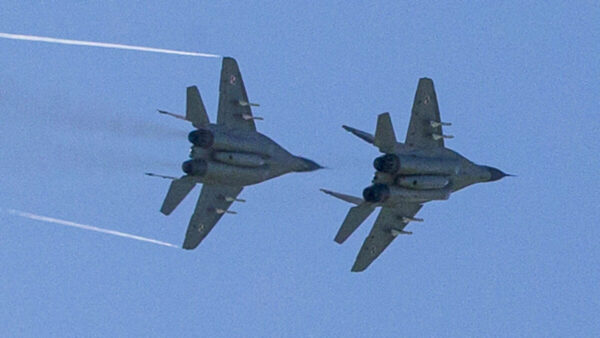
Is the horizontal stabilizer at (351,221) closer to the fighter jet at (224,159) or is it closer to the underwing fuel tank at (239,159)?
the fighter jet at (224,159)

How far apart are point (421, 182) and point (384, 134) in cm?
171

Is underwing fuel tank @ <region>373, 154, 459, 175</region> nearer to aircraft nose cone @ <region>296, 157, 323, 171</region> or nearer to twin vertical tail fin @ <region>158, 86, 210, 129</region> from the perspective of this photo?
aircraft nose cone @ <region>296, 157, 323, 171</region>

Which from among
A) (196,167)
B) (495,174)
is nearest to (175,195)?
(196,167)

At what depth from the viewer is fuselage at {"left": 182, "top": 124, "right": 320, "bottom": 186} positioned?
87.7 ft

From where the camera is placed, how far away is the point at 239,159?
89.4 ft

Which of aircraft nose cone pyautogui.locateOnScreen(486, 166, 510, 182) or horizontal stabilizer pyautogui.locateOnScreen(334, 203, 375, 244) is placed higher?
aircraft nose cone pyautogui.locateOnScreen(486, 166, 510, 182)

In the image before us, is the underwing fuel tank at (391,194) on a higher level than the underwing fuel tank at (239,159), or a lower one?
lower

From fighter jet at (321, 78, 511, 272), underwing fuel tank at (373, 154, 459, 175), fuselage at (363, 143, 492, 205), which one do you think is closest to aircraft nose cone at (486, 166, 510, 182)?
fighter jet at (321, 78, 511, 272)

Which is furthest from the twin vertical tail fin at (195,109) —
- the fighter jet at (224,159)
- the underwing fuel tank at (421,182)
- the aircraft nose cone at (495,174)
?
the aircraft nose cone at (495,174)

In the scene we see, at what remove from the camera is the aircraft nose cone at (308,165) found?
2902 centimetres

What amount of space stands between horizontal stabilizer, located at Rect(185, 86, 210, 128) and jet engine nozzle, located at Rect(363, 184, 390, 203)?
14.8 ft

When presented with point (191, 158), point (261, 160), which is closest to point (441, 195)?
point (261, 160)

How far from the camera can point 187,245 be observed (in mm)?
29391

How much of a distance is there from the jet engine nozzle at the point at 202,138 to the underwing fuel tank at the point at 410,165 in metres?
4.15
